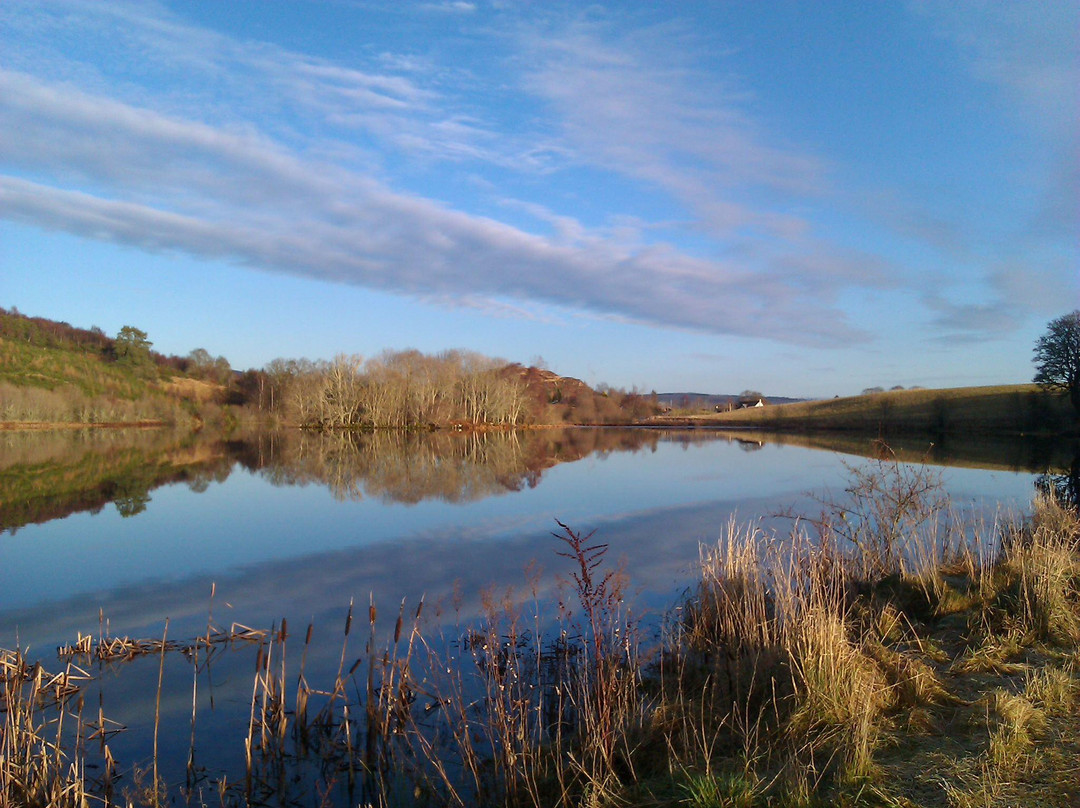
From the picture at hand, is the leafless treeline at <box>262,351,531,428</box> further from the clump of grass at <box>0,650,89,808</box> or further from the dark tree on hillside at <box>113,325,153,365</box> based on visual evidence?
the clump of grass at <box>0,650,89,808</box>

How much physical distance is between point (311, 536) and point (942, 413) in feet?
211

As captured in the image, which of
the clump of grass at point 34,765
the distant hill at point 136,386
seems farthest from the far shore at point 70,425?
the clump of grass at point 34,765

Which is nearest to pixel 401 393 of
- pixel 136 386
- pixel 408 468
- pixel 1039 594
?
pixel 136 386

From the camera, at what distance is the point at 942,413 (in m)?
62.0

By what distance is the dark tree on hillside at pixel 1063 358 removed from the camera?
50.0 m

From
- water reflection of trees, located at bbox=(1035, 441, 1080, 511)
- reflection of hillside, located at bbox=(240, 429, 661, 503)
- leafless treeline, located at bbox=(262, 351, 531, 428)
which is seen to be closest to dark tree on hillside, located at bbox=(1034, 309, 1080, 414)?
water reflection of trees, located at bbox=(1035, 441, 1080, 511)

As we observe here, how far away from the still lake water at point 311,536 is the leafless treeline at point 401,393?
39947 millimetres

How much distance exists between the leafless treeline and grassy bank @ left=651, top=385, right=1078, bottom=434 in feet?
111

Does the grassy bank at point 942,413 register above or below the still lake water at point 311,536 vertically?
above

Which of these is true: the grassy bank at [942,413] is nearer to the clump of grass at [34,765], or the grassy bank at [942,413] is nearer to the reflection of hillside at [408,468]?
the reflection of hillside at [408,468]

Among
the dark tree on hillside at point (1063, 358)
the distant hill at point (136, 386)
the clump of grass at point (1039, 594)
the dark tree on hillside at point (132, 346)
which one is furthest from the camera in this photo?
the dark tree on hillside at point (132, 346)

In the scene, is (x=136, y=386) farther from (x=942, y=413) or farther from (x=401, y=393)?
(x=942, y=413)

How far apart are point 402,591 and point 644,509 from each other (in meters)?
9.60

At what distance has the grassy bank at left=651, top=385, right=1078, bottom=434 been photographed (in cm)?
5534
